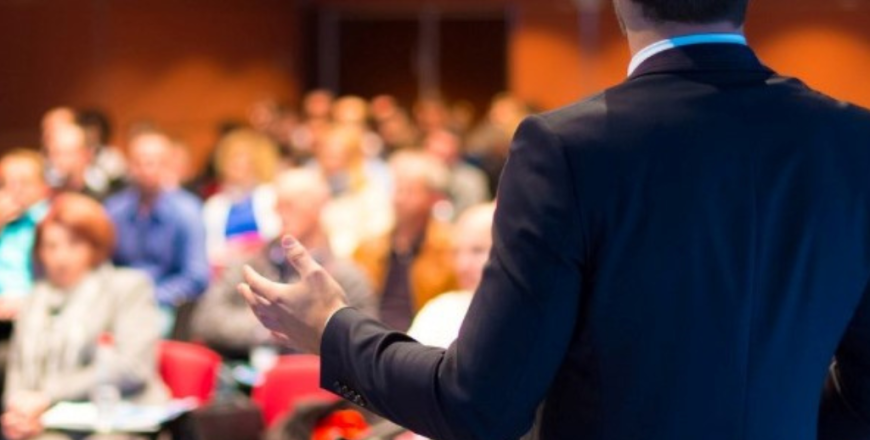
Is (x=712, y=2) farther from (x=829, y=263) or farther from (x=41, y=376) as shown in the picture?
(x=41, y=376)

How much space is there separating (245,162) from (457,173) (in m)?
1.95

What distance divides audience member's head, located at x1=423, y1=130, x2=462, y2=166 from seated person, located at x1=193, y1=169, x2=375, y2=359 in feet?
14.2

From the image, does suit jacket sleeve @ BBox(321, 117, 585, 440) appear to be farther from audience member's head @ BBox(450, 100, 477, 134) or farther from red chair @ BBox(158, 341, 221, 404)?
audience member's head @ BBox(450, 100, 477, 134)

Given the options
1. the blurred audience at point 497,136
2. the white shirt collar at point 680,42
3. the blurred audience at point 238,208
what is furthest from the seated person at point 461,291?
the blurred audience at point 497,136

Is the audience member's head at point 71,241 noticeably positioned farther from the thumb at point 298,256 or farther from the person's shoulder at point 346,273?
the thumb at point 298,256

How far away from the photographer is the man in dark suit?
1.56 meters

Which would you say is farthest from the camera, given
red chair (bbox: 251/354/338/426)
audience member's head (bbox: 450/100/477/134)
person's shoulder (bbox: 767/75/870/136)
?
audience member's head (bbox: 450/100/477/134)

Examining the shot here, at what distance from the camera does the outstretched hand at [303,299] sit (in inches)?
68.0

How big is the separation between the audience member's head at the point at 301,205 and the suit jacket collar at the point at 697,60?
502 centimetres

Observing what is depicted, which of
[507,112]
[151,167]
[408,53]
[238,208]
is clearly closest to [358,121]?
[507,112]

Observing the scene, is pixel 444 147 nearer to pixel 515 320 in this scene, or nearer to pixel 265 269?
pixel 265 269

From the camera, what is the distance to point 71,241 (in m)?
5.90

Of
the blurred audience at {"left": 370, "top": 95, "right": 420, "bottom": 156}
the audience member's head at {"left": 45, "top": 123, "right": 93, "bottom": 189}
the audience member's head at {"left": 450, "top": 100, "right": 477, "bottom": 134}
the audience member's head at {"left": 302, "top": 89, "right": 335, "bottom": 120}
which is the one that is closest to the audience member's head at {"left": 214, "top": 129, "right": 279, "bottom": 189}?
the audience member's head at {"left": 45, "top": 123, "right": 93, "bottom": 189}

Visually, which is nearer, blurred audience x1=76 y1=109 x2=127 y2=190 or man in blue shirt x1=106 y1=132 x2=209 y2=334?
man in blue shirt x1=106 y1=132 x2=209 y2=334
